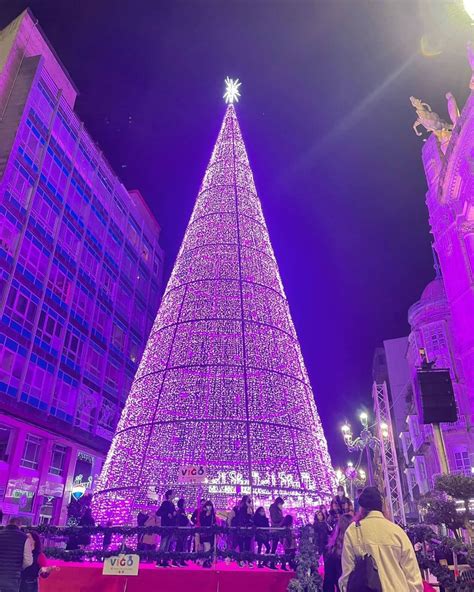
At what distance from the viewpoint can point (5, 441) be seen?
22047mm

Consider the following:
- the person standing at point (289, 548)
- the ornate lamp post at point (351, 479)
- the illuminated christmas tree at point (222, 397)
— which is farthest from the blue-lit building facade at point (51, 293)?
the person standing at point (289, 548)

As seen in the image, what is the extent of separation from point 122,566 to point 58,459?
21.2m

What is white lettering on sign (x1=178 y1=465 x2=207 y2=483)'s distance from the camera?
9766mm

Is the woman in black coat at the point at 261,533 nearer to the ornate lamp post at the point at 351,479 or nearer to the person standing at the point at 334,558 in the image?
the person standing at the point at 334,558

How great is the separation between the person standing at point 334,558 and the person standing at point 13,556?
3621mm

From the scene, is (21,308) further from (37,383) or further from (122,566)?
(122,566)

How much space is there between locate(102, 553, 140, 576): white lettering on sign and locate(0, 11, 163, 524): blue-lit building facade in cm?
1634

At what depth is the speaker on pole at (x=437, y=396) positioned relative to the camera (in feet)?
30.0

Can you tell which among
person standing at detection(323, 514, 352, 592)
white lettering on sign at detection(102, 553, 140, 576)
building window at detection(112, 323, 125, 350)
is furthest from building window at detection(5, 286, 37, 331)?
person standing at detection(323, 514, 352, 592)

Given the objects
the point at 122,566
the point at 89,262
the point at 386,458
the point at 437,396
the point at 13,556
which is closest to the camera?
the point at 13,556

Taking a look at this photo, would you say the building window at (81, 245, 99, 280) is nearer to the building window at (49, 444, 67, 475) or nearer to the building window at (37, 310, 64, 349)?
the building window at (37, 310, 64, 349)

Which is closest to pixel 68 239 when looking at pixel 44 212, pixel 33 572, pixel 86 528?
pixel 44 212

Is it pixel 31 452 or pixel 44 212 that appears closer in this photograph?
pixel 31 452

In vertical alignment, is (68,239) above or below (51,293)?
above
